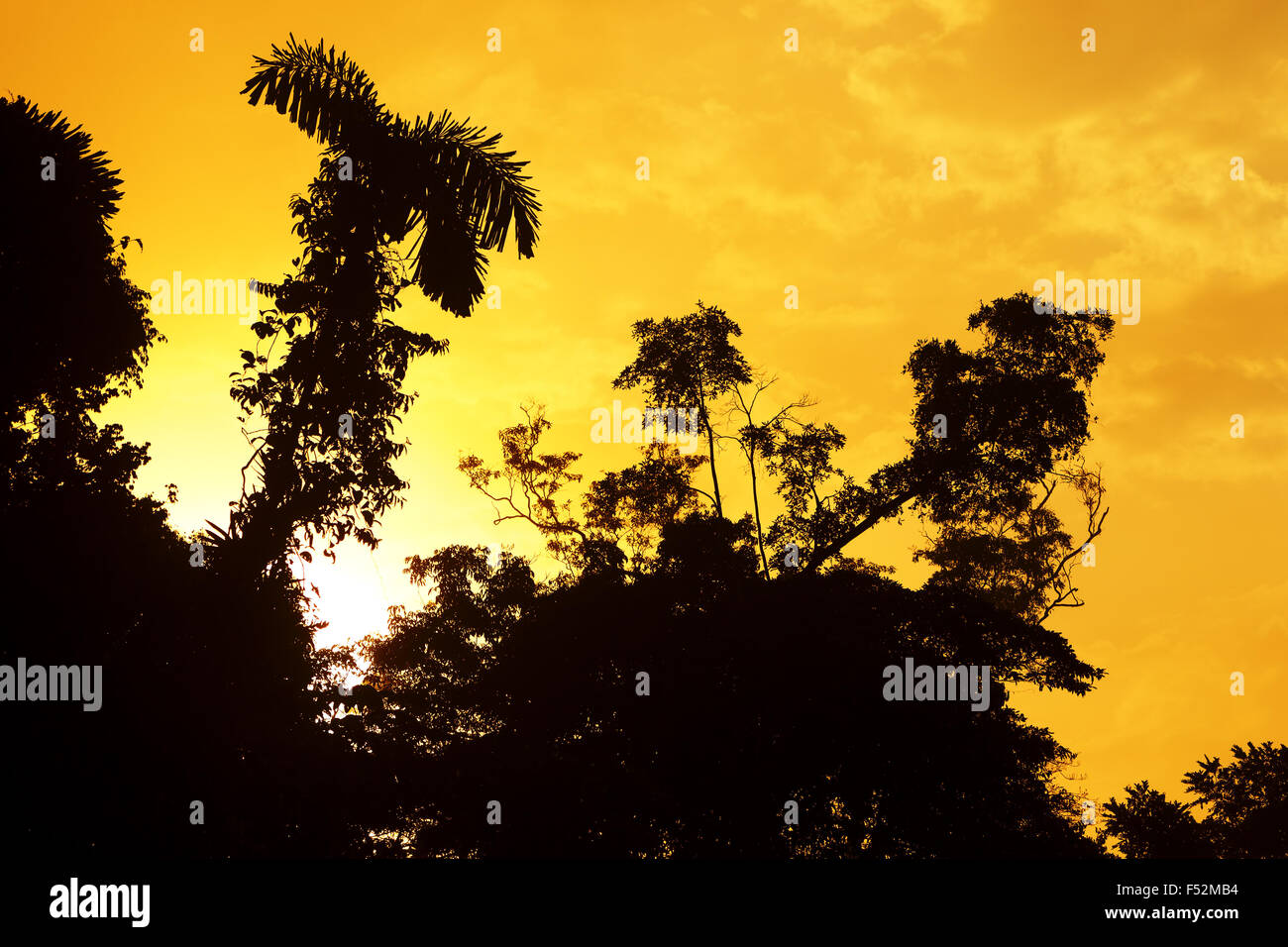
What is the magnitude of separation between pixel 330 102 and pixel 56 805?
8.28 meters

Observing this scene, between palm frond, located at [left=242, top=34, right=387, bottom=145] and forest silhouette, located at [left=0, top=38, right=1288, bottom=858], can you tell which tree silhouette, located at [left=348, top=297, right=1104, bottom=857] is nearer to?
forest silhouette, located at [left=0, top=38, right=1288, bottom=858]

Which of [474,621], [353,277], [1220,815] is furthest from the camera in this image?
[474,621]

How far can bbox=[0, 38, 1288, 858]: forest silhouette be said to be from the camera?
35.7 ft

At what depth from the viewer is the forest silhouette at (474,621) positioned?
35.7ft

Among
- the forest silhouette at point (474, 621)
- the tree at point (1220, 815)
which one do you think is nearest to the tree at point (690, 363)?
the forest silhouette at point (474, 621)

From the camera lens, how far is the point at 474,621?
2045 centimetres

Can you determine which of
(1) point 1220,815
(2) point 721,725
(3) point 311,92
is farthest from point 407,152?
(1) point 1220,815

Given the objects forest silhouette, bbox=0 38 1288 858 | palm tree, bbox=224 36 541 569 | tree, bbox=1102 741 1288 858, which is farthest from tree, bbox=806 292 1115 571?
palm tree, bbox=224 36 541 569

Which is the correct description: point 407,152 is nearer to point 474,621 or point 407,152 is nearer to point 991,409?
point 474,621

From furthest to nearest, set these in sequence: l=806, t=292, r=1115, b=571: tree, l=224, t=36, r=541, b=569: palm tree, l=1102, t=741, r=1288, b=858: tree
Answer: l=806, t=292, r=1115, b=571: tree
l=1102, t=741, r=1288, b=858: tree
l=224, t=36, r=541, b=569: palm tree
